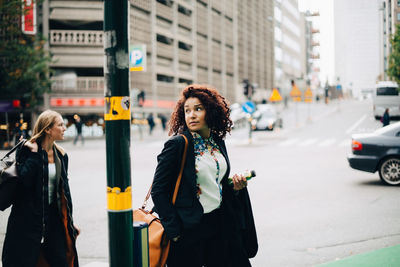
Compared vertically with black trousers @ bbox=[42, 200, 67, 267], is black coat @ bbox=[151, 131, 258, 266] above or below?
above

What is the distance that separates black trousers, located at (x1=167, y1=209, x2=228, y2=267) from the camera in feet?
9.79

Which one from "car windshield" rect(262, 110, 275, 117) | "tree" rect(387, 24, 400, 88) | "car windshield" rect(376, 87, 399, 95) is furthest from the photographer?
"car windshield" rect(376, 87, 399, 95)

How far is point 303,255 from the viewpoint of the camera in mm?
5434

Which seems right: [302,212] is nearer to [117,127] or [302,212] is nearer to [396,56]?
[117,127]

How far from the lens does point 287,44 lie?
4203 inches

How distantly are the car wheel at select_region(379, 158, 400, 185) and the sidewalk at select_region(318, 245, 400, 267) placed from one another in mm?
4969

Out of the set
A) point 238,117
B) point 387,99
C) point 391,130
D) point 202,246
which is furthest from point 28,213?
point 387,99

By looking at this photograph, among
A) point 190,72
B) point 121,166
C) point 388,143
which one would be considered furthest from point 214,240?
point 190,72

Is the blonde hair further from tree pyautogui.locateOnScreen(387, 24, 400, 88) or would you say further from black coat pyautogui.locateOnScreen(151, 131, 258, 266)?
tree pyautogui.locateOnScreen(387, 24, 400, 88)

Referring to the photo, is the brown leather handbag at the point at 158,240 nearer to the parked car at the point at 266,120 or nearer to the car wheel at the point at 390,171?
the car wheel at the point at 390,171

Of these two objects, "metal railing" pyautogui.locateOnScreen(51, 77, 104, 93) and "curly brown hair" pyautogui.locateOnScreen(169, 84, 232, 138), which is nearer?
"curly brown hair" pyautogui.locateOnScreen(169, 84, 232, 138)

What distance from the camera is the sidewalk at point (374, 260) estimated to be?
5.10 meters

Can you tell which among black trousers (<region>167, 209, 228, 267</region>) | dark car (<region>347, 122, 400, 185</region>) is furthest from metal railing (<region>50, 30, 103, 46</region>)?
black trousers (<region>167, 209, 228, 267</region>)

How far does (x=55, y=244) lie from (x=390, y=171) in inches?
335
